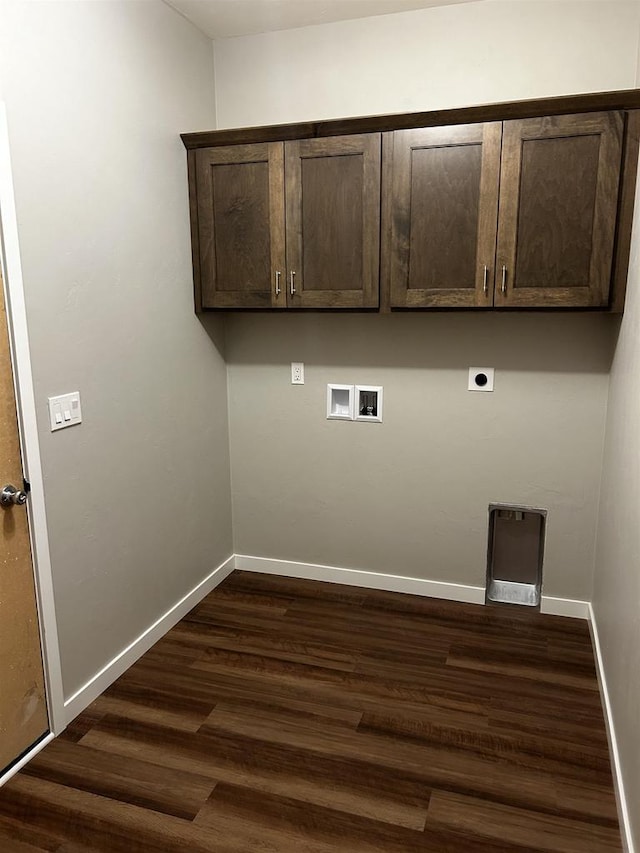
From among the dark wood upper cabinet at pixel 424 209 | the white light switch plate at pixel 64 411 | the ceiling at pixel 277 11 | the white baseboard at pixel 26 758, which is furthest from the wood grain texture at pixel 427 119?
the white baseboard at pixel 26 758

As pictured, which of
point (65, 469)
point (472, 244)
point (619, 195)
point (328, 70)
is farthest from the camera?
point (328, 70)

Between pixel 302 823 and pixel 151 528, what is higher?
pixel 151 528

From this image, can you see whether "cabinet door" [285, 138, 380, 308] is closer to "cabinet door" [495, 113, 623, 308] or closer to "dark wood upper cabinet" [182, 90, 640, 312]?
"dark wood upper cabinet" [182, 90, 640, 312]

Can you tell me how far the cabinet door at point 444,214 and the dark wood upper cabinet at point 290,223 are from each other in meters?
0.11

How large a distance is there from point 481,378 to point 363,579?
47.1 inches

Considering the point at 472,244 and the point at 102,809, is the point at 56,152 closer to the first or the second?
the point at 472,244

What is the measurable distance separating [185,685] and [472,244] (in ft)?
6.86

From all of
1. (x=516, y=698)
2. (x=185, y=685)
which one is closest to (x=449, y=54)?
(x=516, y=698)

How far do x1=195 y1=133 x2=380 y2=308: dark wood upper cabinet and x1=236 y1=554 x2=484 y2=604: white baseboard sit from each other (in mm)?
1398

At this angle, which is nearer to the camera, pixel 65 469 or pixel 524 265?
pixel 65 469

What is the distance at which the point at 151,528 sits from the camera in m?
2.74

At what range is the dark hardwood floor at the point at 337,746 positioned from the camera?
6.02 ft

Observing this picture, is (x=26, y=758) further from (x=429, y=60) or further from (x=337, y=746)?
(x=429, y=60)

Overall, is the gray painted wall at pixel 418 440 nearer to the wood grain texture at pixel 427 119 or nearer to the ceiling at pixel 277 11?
the wood grain texture at pixel 427 119
